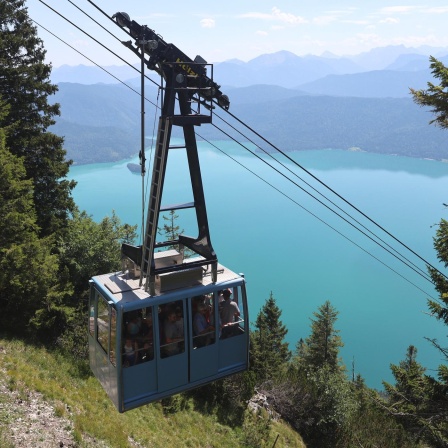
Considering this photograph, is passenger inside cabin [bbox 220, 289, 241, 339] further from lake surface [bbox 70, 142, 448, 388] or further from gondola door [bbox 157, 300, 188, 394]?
lake surface [bbox 70, 142, 448, 388]

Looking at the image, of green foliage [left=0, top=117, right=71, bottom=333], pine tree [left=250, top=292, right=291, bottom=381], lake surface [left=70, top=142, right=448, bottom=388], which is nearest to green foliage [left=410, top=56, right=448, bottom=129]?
lake surface [left=70, top=142, right=448, bottom=388]

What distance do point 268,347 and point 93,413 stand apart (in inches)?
676

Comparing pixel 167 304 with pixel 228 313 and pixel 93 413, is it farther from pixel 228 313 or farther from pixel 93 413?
pixel 93 413

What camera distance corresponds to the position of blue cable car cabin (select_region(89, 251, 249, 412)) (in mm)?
6434

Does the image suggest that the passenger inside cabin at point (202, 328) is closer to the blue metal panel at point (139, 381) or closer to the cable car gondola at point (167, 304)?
the cable car gondola at point (167, 304)

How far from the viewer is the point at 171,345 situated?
6.71 m

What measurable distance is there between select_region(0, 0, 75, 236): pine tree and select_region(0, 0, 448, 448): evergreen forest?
4 cm

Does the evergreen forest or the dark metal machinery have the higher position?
the dark metal machinery

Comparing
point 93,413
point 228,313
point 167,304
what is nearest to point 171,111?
point 167,304

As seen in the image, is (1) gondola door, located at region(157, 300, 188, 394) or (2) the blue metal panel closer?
(2) the blue metal panel

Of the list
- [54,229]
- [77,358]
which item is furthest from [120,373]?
[54,229]

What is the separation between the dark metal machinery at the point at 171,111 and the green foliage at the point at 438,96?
422 cm

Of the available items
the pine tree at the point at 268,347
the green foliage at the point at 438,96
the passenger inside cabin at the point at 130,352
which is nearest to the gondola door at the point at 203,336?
the passenger inside cabin at the point at 130,352

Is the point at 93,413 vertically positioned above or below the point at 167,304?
below
